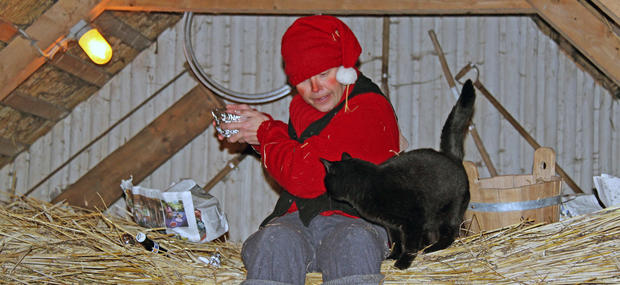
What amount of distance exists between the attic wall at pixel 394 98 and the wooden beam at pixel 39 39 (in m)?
0.85

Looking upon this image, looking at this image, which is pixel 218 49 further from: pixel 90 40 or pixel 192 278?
pixel 192 278

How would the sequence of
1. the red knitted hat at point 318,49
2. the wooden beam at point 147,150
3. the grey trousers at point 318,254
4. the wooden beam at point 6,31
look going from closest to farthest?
the grey trousers at point 318,254
the red knitted hat at point 318,49
the wooden beam at point 6,31
the wooden beam at point 147,150

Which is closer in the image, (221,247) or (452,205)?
(452,205)

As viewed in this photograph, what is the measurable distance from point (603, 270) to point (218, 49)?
2.41 meters

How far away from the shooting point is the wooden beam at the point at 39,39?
252 centimetres

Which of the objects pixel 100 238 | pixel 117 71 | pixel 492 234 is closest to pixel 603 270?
pixel 492 234

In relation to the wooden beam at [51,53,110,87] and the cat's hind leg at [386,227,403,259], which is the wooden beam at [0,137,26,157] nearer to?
the wooden beam at [51,53,110,87]

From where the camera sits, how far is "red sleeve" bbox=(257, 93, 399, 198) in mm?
1721

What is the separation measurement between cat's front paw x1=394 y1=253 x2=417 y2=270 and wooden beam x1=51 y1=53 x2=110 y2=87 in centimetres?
188

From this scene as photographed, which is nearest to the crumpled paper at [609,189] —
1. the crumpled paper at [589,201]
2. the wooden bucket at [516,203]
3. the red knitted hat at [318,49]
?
the crumpled paper at [589,201]

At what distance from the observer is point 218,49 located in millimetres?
3459

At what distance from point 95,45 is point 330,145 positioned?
1390mm

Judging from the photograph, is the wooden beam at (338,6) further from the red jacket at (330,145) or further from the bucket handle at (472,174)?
the red jacket at (330,145)

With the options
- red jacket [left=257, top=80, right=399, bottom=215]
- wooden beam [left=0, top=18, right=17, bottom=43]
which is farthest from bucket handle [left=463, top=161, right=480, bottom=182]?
wooden beam [left=0, top=18, right=17, bottom=43]
